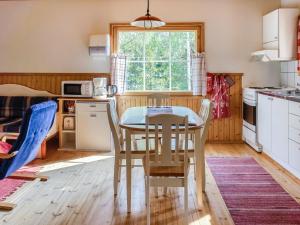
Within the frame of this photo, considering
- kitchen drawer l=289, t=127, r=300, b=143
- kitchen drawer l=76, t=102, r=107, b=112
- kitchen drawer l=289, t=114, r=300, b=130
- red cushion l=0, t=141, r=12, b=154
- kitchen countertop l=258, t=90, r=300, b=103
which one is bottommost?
red cushion l=0, t=141, r=12, b=154

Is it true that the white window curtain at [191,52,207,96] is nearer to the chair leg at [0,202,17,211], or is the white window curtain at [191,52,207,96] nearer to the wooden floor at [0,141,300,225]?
the wooden floor at [0,141,300,225]

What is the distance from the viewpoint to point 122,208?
3031 millimetres

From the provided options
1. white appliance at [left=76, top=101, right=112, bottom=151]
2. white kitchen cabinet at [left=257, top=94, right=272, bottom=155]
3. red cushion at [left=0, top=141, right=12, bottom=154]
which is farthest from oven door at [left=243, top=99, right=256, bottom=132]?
red cushion at [left=0, top=141, right=12, bottom=154]

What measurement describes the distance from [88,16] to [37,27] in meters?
0.89

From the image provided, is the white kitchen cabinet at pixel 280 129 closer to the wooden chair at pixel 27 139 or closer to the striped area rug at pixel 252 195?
the striped area rug at pixel 252 195

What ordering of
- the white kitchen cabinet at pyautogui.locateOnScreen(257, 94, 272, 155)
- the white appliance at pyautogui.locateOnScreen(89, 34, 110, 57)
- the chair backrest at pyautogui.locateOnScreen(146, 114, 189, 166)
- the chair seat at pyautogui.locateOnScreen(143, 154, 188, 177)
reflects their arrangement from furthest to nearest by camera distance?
the white appliance at pyautogui.locateOnScreen(89, 34, 110, 57) → the white kitchen cabinet at pyautogui.locateOnScreen(257, 94, 272, 155) → the chair seat at pyautogui.locateOnScreen(143, 154, 188, 177) → the chair backrest at pyautogui.locateOnScreen(146, 114, 189, 166)

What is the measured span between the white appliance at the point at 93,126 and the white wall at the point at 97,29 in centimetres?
87

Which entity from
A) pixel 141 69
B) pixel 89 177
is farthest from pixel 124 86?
pixel 89 177

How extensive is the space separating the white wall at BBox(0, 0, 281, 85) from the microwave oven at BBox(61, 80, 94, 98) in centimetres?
49

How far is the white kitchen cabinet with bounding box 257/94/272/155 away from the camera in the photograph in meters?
4.57

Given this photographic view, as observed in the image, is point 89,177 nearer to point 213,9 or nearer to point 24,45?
point 24,45

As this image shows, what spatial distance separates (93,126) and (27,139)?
Answer: 2.11 metres

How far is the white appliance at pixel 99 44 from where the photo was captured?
545cm

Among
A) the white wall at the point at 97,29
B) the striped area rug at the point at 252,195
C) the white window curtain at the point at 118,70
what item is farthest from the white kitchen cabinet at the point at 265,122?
the white window curtain at the point at 118,70
